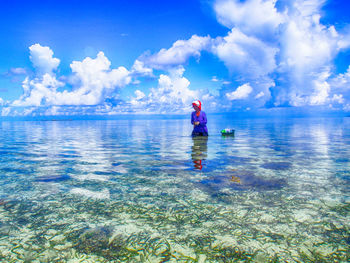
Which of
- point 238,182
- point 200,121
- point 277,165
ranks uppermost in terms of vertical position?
point 200,121

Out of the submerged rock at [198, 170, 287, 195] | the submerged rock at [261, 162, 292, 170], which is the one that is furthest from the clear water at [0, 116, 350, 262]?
the submerged rock at [261, 162, 292, 170]

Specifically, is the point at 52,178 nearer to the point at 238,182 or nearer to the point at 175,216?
the point at 175,216

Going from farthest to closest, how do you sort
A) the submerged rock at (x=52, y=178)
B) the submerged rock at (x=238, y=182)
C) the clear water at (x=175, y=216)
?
the submerged rock at (x=52, y=178) → the submerged rock at (x=238, y=182) → the clear water at (x=175, y=216)

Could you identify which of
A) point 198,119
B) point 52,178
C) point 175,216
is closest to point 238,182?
point 175,216

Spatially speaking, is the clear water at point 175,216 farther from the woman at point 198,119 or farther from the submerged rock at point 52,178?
the woman at point 198,119

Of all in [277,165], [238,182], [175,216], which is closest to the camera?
[175,216]

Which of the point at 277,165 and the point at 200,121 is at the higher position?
the point at 200,121

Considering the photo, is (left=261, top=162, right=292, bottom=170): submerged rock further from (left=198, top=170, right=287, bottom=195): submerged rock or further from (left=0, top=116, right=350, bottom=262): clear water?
(left=198, top=170, right=287, bottom=195): submerged rock

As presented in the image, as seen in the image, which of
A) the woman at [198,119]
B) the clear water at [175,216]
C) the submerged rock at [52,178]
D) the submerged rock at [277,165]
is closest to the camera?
the clear water at [175,216]

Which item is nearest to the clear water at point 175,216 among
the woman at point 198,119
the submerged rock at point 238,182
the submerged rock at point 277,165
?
the submerged rock at point 238,182

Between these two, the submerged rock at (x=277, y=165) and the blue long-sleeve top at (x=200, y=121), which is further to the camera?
the blue long-sleeve top at (x=200, y=121)

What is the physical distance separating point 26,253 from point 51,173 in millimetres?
6217

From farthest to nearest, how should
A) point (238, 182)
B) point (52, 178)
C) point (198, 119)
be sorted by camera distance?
point (198, 119), point (52, 178), point (238, 182)

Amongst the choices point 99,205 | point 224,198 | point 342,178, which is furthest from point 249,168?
point 99,205
